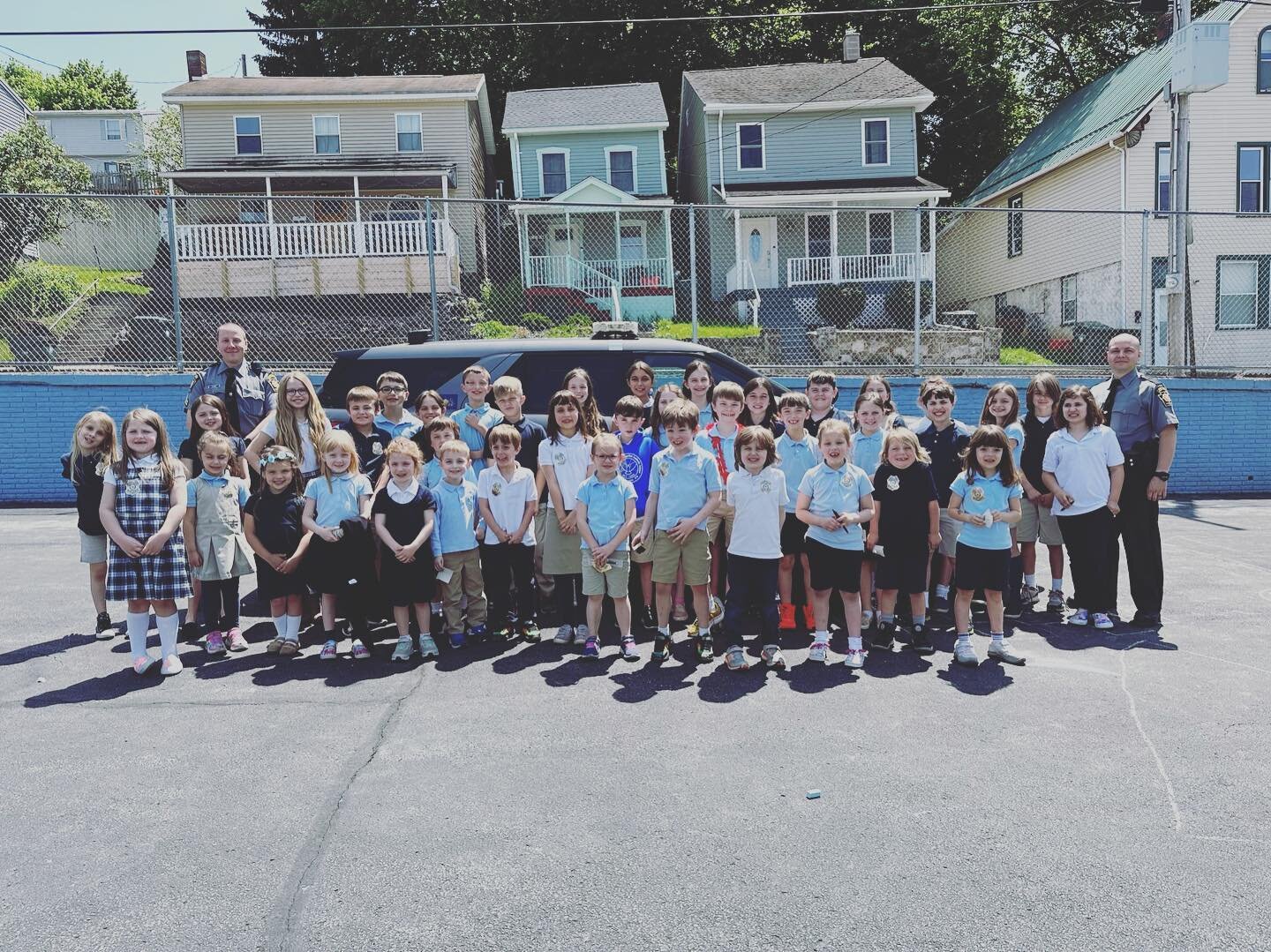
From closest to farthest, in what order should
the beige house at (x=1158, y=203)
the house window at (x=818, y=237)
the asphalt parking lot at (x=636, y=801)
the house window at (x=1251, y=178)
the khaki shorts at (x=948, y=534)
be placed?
the asphalt parking lot at (x=636, y=801)
the khaki shorts at (x=948, y=534)
the beige house at (x=1158, y=203)
the house window at (x=1251, y=178)
the house window at (x=818, y=237)

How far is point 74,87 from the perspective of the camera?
54.0 m

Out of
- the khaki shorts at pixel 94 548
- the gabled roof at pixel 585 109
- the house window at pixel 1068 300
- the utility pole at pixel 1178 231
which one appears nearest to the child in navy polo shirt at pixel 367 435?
the khaki shorts at pixel 94 548

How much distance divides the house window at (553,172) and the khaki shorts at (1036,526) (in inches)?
919

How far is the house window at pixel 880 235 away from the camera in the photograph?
26.5 meters

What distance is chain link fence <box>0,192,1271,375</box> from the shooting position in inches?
491

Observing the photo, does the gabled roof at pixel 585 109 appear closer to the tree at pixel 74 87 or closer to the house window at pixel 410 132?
the house window at pixel 410 132

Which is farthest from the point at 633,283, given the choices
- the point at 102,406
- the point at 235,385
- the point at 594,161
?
the point at 235,385

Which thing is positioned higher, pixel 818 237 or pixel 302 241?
pixel 818 237

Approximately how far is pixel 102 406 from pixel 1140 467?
11.2 metres

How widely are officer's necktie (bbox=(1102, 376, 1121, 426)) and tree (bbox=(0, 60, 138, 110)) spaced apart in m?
58.8

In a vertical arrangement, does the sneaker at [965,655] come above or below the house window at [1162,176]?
below

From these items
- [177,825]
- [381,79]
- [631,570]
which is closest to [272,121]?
[381,79]

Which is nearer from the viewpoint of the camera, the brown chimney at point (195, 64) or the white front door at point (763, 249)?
the white front door at point (763, 249)

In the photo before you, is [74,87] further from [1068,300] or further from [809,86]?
[1068,300]
